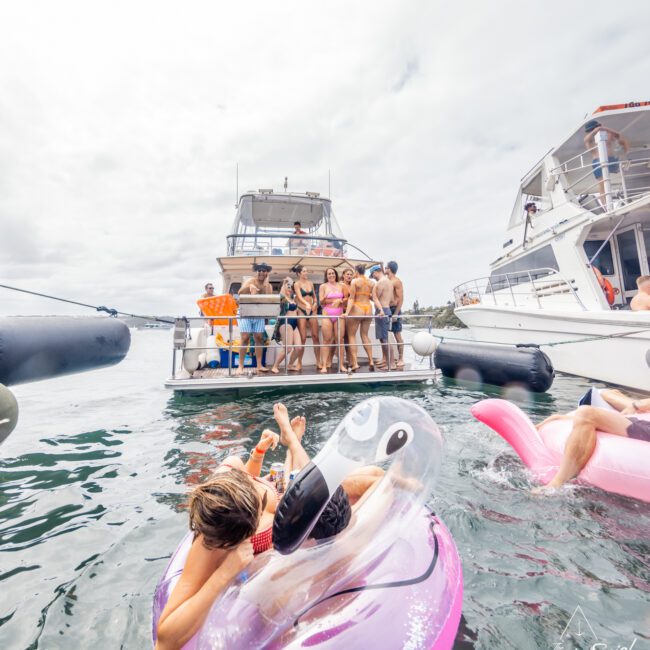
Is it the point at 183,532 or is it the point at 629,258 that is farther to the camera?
the point at 629,258

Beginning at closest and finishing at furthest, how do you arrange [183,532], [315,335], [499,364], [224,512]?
[224,512]
[183,532]
[499,364]
[315,335]

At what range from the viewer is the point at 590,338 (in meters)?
7.31

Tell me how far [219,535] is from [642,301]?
8553mm

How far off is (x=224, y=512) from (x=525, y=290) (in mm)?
12451

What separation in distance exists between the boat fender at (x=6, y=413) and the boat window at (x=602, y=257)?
474 inches

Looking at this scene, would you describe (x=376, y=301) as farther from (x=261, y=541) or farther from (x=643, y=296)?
(x=261, y=541)

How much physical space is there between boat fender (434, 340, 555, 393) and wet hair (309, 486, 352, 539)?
5.77 metres

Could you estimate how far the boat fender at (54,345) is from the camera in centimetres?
254

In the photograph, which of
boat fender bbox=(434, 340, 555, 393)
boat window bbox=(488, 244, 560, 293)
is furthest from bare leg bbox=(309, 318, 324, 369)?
boat window bbox=(488, 244, 560, 293)

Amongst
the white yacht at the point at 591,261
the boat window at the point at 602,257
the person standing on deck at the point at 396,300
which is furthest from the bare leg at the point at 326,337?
the boat window at the point at 602,257

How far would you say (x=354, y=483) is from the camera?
82.2 inches

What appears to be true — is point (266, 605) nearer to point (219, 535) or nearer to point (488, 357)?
point (219, 535)

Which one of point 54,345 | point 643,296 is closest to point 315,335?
point 54,345

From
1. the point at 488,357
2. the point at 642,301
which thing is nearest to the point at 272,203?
the point at 488,357
